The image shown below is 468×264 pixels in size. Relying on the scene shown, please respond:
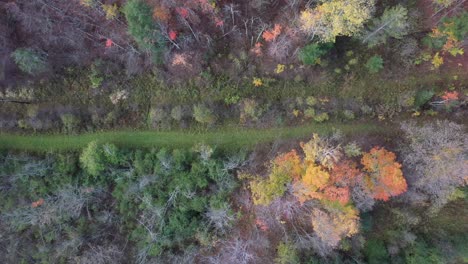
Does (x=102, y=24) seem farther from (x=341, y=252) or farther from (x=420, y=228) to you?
(x=420, y=228)

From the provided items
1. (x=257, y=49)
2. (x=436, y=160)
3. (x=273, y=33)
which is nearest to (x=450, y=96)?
(x=436, y=160)

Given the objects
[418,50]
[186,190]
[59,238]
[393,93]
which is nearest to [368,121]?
[393,93]

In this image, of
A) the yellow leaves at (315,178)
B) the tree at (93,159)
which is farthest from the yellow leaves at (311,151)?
the tree at (93,159)

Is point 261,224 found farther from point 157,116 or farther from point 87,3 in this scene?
point 87,3

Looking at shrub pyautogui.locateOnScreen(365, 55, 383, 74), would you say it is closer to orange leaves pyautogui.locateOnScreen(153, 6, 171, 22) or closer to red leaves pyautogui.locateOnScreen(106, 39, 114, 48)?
orange leaves pyautogui.locateOnScreen(153, 6, 171, 22)

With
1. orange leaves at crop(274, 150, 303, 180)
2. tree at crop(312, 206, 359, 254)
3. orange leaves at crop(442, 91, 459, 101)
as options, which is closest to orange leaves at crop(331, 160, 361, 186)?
tree at crop(312, 206, 359, 254)

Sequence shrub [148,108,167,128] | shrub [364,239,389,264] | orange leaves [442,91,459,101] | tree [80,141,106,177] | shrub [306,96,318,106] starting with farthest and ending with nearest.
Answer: shrub [148,108,167,128], shrub [306,96,318,106], shrub [364,239,389,264], orange leaves [442,91,459,101], tree [80,141,106,177]
